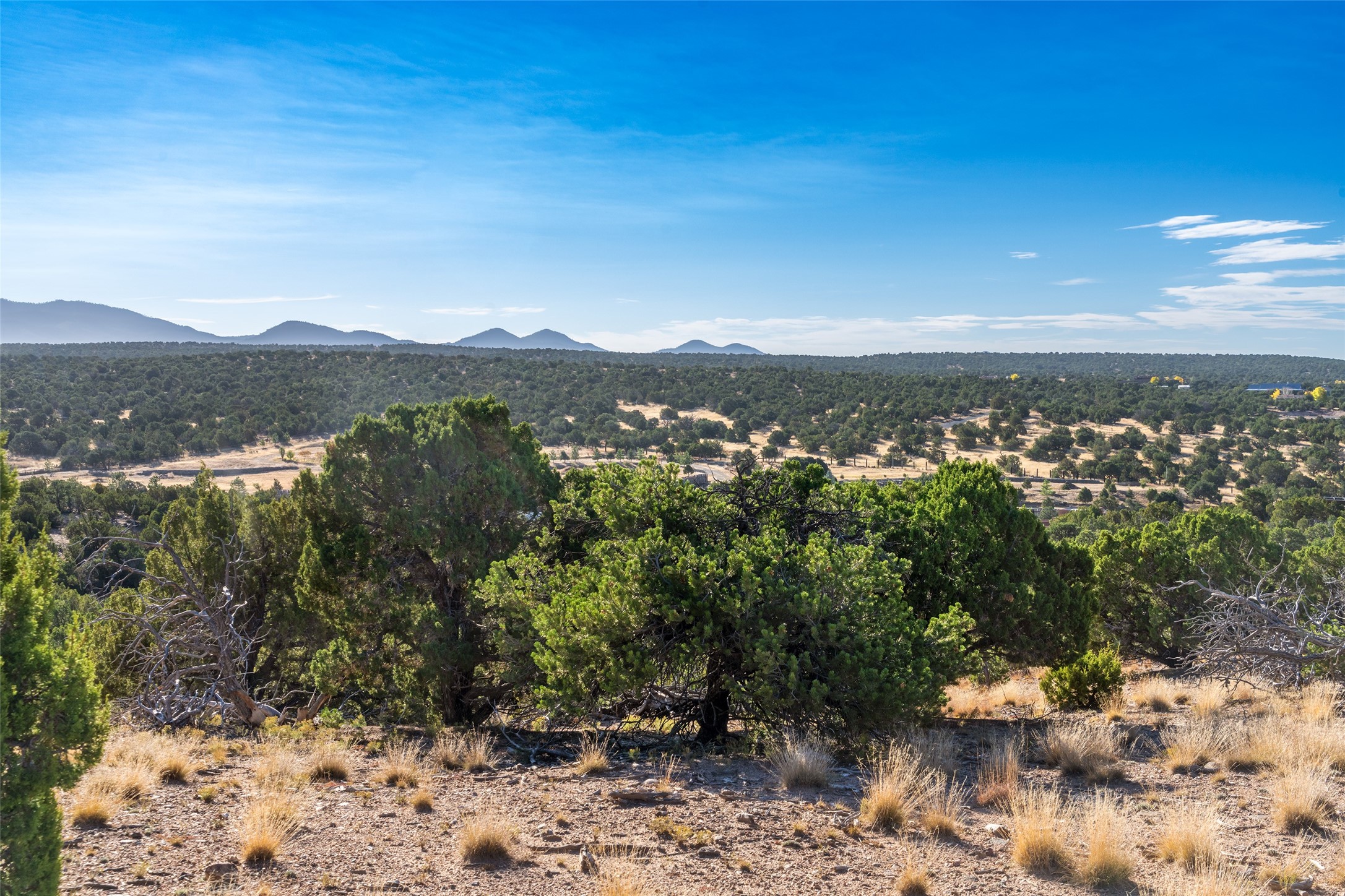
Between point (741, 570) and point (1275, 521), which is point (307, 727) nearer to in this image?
point (741, 570)

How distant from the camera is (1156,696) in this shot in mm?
9422

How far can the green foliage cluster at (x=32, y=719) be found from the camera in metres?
3.76

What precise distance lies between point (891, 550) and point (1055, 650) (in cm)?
268

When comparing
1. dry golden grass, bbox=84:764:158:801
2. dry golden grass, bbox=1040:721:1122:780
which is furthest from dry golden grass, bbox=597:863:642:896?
dry golden grass, bbox=1040:721:1122:780

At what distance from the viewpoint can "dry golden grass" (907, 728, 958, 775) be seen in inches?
266

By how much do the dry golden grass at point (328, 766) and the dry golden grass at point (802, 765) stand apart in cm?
377

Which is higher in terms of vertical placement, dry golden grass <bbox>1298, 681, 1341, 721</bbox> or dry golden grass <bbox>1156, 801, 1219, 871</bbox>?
dry golden grass <bbox>1156, 801, 1219, 871</bbox>

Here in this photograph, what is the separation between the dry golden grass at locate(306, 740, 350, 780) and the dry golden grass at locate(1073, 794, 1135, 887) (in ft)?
18.9

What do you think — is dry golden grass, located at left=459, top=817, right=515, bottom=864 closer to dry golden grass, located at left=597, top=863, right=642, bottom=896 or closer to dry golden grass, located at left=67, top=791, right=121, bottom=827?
dry golden grass, located at left=597, top=863, right=642, bottom=896

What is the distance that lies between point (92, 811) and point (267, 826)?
139cm

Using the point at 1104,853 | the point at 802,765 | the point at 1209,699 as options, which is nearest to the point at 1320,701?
the point at 1209,699

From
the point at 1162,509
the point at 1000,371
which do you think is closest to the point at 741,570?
the point at 1162,509

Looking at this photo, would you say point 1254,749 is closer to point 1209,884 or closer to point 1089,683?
point 1089,683

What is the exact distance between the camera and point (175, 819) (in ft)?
18.6
